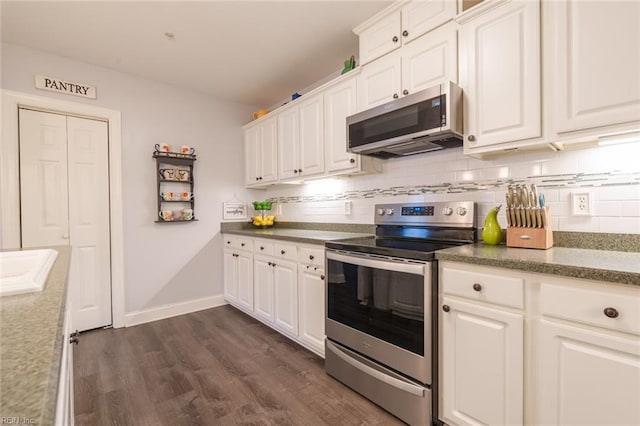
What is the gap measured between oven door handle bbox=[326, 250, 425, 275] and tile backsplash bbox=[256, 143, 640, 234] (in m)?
0.72

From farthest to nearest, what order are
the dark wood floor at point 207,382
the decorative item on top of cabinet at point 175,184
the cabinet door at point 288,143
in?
1. the decorative item on top of cabinet at point 175,184
2. the cabinet door at point 288,143
3. the dark wood floor at point 207,382

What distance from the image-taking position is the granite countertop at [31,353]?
1.16 feet

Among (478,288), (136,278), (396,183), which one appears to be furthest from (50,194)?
(478,288)

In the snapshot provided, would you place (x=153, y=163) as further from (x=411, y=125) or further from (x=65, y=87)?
(x=411, y=125)

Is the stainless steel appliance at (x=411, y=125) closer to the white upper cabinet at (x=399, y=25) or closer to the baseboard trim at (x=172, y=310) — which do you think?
the white upper cabinet at (x=399, y=25)

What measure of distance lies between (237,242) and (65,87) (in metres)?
2.09

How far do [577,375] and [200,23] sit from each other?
297 centimetres

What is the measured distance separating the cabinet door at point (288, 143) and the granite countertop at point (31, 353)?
234 cm

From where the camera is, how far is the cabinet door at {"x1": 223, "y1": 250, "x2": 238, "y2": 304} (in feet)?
11.1

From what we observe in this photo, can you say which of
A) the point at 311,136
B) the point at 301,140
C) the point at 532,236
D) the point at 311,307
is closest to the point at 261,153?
the point at 301,140

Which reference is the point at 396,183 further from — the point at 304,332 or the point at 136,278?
the point at 136,278

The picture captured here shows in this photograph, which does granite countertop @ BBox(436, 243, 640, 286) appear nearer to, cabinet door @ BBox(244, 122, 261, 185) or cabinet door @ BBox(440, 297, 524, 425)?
cabinet door @ BBox(440, 297, 524, 425)

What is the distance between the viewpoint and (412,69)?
1.95 m

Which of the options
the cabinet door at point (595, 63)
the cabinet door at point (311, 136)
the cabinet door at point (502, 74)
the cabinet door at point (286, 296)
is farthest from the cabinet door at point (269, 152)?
the cabinet door at point (595, 63)
